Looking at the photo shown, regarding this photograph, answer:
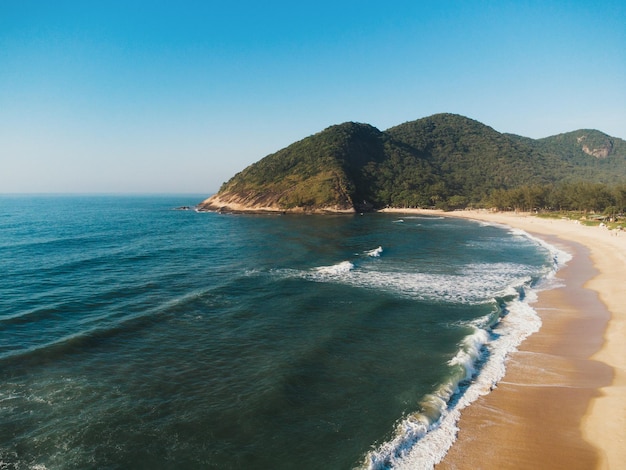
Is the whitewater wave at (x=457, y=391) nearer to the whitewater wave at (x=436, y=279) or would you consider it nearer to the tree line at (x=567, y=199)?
→ the whitewater wave at (x=436, y=279)

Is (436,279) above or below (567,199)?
below

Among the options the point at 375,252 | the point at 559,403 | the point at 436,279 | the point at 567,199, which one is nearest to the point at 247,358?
the point at 559,403

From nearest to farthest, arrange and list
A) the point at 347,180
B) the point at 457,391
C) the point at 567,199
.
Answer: the point at 457,391, the point at 567,199, the point at 347,180

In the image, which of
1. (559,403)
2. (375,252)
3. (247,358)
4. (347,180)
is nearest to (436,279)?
(375,252)

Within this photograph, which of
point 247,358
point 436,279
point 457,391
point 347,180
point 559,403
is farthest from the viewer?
point 347,180

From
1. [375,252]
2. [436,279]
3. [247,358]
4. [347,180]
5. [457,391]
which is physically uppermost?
[347,180]

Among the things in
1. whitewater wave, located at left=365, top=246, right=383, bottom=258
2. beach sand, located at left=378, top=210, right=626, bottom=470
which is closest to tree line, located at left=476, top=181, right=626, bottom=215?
whitewater wave, located at left=365, top=246, right=383, bottom=258

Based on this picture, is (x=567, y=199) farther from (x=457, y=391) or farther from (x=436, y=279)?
(x=457, y=391)

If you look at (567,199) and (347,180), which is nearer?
(567,199)
